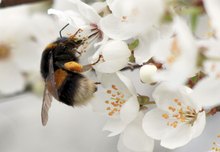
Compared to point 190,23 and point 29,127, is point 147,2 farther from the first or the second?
point 29,127

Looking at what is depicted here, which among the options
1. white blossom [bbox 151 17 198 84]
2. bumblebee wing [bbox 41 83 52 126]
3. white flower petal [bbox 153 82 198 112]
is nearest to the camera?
white blossom [bbox 151 17 198 84]

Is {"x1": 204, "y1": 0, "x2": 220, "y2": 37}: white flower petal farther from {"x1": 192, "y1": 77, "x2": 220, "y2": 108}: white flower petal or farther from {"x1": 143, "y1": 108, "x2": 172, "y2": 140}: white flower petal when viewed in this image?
{"x1": 143, "y1": 108, "x2": 172, "y2": 140}: white flower petal

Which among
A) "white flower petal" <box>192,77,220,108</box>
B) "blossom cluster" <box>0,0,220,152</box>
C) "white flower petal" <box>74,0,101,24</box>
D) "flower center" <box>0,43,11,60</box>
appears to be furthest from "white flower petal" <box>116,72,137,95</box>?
"flower center" <box>0,43,11,60</box>

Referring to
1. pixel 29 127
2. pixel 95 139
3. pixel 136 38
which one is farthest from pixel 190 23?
pixel 29 127

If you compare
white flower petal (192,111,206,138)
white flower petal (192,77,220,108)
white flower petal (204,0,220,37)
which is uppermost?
white flower petal (204,0,220,37)

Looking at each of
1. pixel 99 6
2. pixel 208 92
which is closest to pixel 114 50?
pixel 99 6

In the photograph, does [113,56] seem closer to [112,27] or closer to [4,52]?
[112,27]

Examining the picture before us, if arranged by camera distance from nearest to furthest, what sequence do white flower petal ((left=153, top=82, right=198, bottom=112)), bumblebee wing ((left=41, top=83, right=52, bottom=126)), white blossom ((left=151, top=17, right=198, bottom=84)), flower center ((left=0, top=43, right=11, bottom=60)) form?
1. white blossom ((left=151, top=17, right=198, bottom=84))
2. white flower petal ((left=153, top=82, right=198, bottom=112))
3. bumblebee wing ((left=41, top=83, right=52, bottom=126))
4. flower center ((left=0, top=43, right=11, bottom=60))
